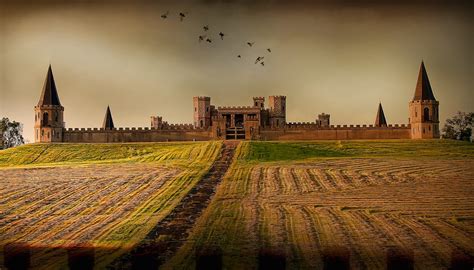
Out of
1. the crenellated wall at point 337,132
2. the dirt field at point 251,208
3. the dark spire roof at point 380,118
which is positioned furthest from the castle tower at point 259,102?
the dirt field at point 251,208

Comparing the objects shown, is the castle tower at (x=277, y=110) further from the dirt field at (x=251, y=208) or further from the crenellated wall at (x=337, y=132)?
the dirt field at (x=251, y=208)

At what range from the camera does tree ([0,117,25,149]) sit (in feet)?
345

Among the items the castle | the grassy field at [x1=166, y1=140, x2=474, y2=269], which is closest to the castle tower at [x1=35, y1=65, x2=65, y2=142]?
the castle

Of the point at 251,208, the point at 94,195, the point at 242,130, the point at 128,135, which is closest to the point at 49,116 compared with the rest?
the point at 128,135

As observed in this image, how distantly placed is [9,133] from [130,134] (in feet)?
98.6

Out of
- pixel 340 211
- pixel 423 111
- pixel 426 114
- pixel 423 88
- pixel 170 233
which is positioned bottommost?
pixel 170 233

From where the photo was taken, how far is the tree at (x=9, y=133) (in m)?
105

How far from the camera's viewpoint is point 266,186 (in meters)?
45.0

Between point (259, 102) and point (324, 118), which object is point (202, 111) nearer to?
point (259, 102)

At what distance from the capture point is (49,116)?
287 ft

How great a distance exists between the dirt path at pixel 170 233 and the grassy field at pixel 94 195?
590 millimetres

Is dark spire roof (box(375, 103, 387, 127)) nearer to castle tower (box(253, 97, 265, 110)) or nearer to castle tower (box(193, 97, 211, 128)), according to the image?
castle tower (box(253, 97, 265, 110))

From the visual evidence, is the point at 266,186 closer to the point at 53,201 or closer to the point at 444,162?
the point at 53,201

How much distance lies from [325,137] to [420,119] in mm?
12725
